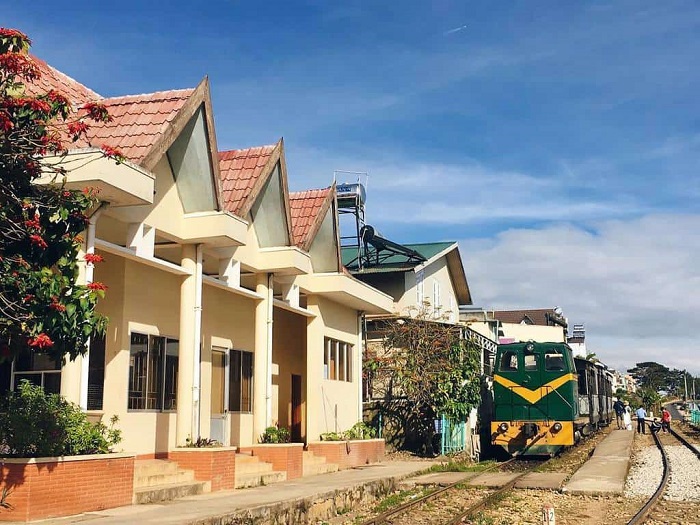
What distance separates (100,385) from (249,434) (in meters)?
6.31

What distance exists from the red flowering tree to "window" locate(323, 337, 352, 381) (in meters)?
12.8

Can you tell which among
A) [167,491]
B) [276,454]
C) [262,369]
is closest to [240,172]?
[262,369]

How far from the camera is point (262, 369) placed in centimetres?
1759

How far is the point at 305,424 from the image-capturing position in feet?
72.6

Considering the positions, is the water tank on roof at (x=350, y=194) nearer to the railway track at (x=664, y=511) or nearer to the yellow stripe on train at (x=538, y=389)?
the yellow stripe on train at (x=538, y=389)

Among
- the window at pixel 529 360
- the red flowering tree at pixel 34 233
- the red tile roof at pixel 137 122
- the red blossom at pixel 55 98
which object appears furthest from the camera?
the window at pixel 529 360

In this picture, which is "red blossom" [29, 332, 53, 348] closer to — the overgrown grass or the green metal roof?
the overgrown grass

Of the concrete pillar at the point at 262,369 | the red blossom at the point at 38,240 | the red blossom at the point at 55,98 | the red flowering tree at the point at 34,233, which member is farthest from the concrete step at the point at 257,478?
the red blossom at the point at 55,98

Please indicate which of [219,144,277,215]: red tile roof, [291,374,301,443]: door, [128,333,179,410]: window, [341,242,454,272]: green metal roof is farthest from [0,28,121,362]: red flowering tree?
[341,242,454,272]: green metal roof

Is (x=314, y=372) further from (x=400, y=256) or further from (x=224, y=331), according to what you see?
(x=400, y=256)

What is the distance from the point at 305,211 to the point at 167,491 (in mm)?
9648

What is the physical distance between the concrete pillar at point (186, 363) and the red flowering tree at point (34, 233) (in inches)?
178

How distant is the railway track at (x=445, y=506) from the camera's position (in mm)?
13246

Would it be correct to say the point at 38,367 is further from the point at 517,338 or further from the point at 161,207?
the point at 517,338
